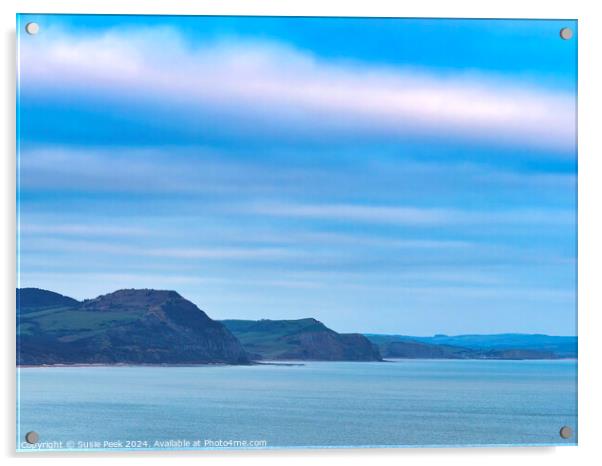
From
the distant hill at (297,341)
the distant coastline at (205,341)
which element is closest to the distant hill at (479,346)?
the distant coastline at (205,341)

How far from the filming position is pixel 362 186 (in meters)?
6.71

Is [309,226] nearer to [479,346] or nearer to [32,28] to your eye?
[479,346]

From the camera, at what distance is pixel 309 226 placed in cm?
669

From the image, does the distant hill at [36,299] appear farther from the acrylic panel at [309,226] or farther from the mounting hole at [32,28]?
the mounting hole at [32,28]

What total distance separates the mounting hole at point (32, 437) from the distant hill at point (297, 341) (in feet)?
4.13

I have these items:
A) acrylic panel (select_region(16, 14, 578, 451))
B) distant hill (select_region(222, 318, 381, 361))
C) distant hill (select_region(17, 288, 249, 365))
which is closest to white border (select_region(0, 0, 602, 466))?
acrylic panel (select_region(16, 14, 578, 451))

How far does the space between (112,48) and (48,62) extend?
0.38 metres

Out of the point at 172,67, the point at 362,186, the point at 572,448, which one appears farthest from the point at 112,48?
the point at 572,448

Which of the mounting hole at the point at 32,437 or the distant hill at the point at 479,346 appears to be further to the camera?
the distant hill at the point at 479,346

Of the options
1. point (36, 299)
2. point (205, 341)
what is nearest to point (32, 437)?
point (36, 299)

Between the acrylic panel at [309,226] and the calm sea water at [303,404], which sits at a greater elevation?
the acrylic panel at [309,226]

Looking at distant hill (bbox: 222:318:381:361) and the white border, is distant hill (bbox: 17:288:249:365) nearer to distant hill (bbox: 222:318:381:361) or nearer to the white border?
distant hill (bbox: 222:318:381:361)

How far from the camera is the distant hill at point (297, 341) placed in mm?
6660

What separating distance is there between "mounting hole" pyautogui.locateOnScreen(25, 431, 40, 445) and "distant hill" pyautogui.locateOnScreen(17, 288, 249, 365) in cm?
40
